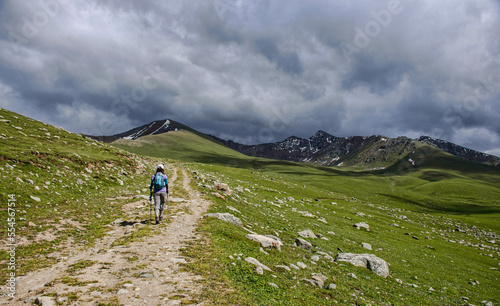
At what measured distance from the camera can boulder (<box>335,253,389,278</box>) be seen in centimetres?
1788

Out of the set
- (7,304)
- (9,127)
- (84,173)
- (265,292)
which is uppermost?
(9,127)

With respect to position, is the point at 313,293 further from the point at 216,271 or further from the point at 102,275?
the point at 102,275

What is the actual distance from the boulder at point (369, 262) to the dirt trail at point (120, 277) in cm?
1383

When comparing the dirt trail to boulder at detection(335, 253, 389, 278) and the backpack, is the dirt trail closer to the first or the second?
the backpack

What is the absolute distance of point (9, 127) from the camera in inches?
1374

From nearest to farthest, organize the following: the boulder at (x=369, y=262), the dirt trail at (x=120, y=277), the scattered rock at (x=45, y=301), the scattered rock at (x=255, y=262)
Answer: the scattered rock at (x=45, y=301) → the dirt trail at (x=120, y=277) → the scattered rock at (x=255, y=262) → the boulder at (x=369, y=262)

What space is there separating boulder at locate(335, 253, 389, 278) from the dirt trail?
13.8 meters

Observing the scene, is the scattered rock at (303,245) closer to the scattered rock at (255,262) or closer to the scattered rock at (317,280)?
the scattered rock at (317,280)

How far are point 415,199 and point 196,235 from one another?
132021 millimetres

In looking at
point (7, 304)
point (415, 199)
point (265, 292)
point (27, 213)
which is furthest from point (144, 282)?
point (415, 199)

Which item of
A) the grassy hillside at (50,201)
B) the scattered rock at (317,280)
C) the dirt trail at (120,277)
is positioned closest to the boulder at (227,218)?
the dirt trail at (120,277)

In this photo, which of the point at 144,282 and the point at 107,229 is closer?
the point at 144,282

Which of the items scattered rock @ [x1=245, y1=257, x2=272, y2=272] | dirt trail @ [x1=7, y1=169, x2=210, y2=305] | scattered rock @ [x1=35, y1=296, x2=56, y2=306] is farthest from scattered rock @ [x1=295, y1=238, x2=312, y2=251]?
scattered rock @ [x1=35, y1=296, x2=56, y2=306]

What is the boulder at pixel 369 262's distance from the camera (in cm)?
1788
